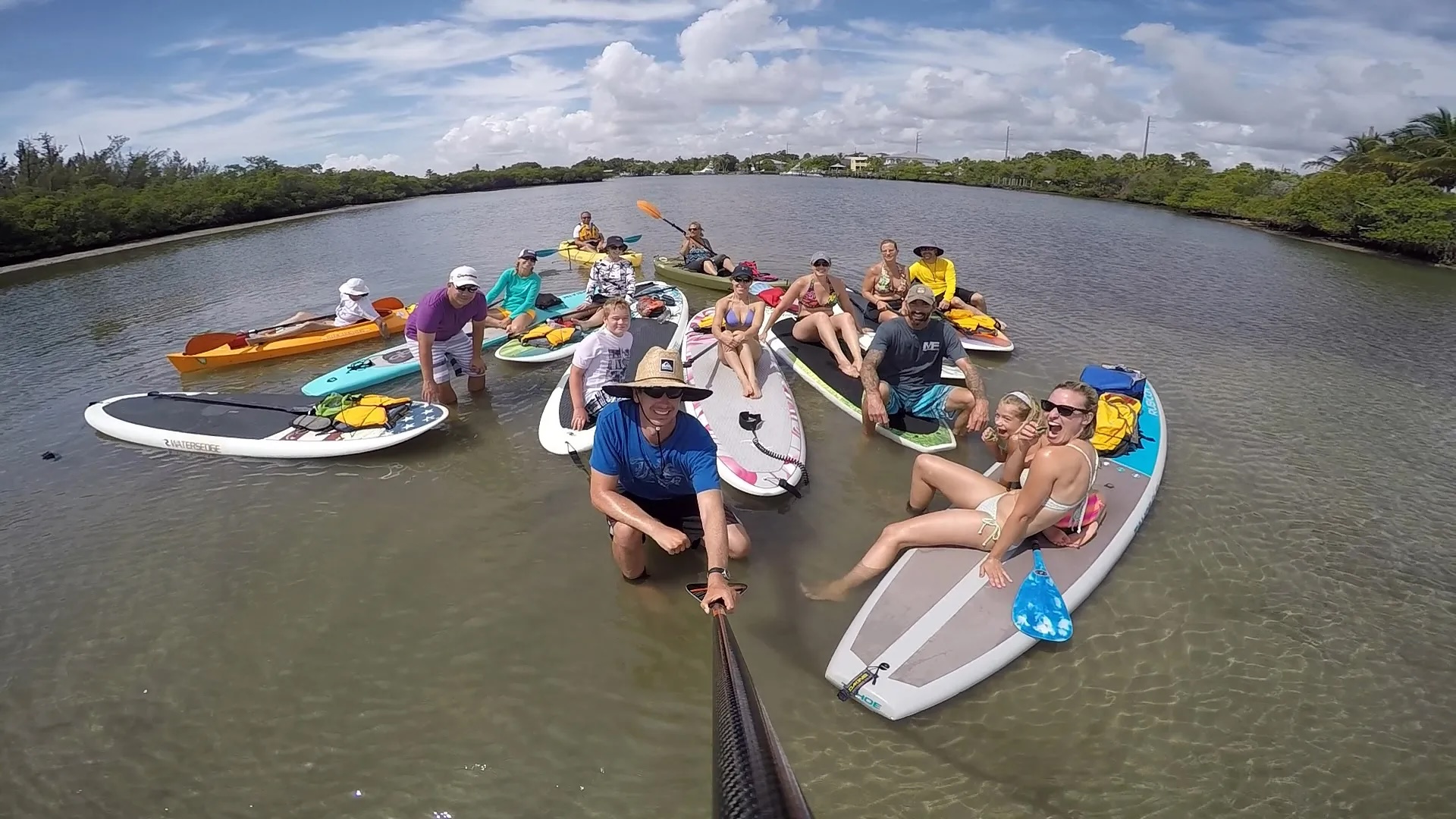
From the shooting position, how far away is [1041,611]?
415cm

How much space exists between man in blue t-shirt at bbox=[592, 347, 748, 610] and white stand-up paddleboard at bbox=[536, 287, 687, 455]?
1075 millimetres

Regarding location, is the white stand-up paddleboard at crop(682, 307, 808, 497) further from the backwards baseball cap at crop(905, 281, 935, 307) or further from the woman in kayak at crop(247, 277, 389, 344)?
the woman in kayak at crop(247, 277, 389, 344)

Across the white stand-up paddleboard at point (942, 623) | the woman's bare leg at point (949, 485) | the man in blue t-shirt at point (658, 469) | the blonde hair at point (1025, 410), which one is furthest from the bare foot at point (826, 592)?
the blonde hair at point (1025, 410)

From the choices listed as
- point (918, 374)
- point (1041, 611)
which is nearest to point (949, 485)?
point (1041, 611)

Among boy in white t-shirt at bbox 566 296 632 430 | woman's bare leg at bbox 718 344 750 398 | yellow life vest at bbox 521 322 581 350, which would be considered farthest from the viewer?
yellow life vest at bbox 521 322 581 350

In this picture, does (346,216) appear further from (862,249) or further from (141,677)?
(141,677)

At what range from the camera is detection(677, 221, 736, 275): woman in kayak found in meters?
14.9

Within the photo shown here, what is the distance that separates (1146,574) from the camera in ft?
16.5

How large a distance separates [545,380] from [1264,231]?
35818 millimetres

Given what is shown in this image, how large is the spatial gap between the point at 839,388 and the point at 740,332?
145 centimetres

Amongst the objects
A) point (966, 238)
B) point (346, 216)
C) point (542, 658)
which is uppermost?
point (346, 216)

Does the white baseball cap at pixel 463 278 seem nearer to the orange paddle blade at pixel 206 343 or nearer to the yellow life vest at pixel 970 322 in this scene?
the orange paddle blade at pixel 206 343

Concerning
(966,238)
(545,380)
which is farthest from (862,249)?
(545,380)

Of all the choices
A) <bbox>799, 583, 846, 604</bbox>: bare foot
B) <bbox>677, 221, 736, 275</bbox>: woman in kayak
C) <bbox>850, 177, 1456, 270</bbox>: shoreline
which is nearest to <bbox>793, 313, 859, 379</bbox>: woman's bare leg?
<bbox>799, 583, 846, 604</bbox>: bare foot
